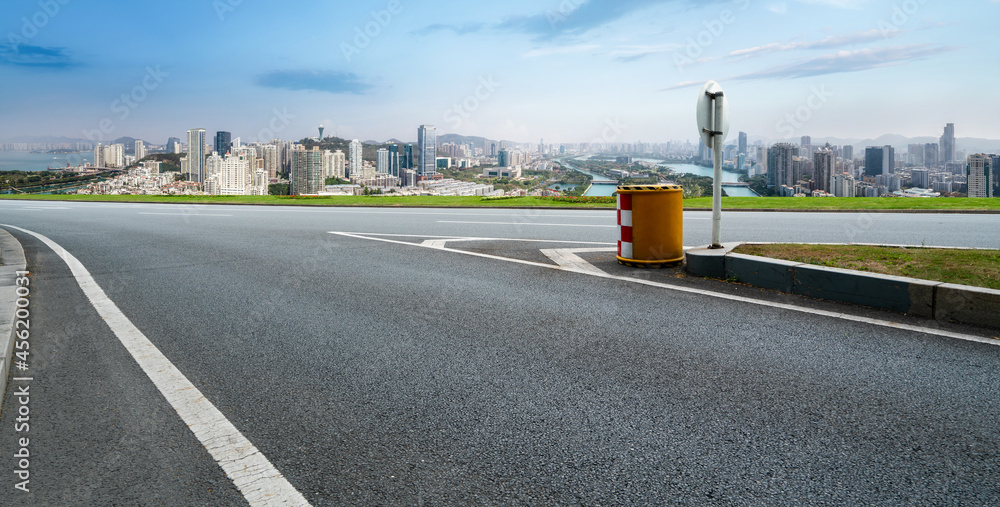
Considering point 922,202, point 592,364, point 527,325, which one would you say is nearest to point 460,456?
point 592,364

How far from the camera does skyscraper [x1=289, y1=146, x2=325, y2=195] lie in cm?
3195

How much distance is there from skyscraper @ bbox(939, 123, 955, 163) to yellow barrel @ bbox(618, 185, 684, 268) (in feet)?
71.8

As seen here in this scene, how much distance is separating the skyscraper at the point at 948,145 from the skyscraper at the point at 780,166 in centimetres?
731

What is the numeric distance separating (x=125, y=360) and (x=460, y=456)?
2.85 m

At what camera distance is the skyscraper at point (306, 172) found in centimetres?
3195

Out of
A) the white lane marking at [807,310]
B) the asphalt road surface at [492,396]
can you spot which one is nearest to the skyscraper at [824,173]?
the white lane marking at [807,310]

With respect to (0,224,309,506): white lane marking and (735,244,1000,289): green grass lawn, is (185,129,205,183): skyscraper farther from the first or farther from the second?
(735,244,1000,289): green grass lawn

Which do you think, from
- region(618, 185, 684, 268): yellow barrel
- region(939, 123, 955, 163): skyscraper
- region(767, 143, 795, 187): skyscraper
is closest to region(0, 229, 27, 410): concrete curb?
region(618, 185, 684, 268): yellow barrel

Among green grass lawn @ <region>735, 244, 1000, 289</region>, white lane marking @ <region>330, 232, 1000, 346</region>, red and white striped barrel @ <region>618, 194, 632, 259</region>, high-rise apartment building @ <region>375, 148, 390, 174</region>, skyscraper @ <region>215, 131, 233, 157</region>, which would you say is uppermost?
skyscraper @ <region>215, 131, 233, 157</region>

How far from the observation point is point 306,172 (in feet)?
107

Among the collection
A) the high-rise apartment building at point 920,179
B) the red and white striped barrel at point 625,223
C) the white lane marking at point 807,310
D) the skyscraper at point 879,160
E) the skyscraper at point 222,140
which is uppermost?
the skyscraper at point 222,140

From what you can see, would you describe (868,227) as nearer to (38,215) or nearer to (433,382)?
(433,382)

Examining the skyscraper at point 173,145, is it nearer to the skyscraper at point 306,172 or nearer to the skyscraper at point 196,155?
the skyscraper at point 196,155

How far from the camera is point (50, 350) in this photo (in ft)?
14.6
